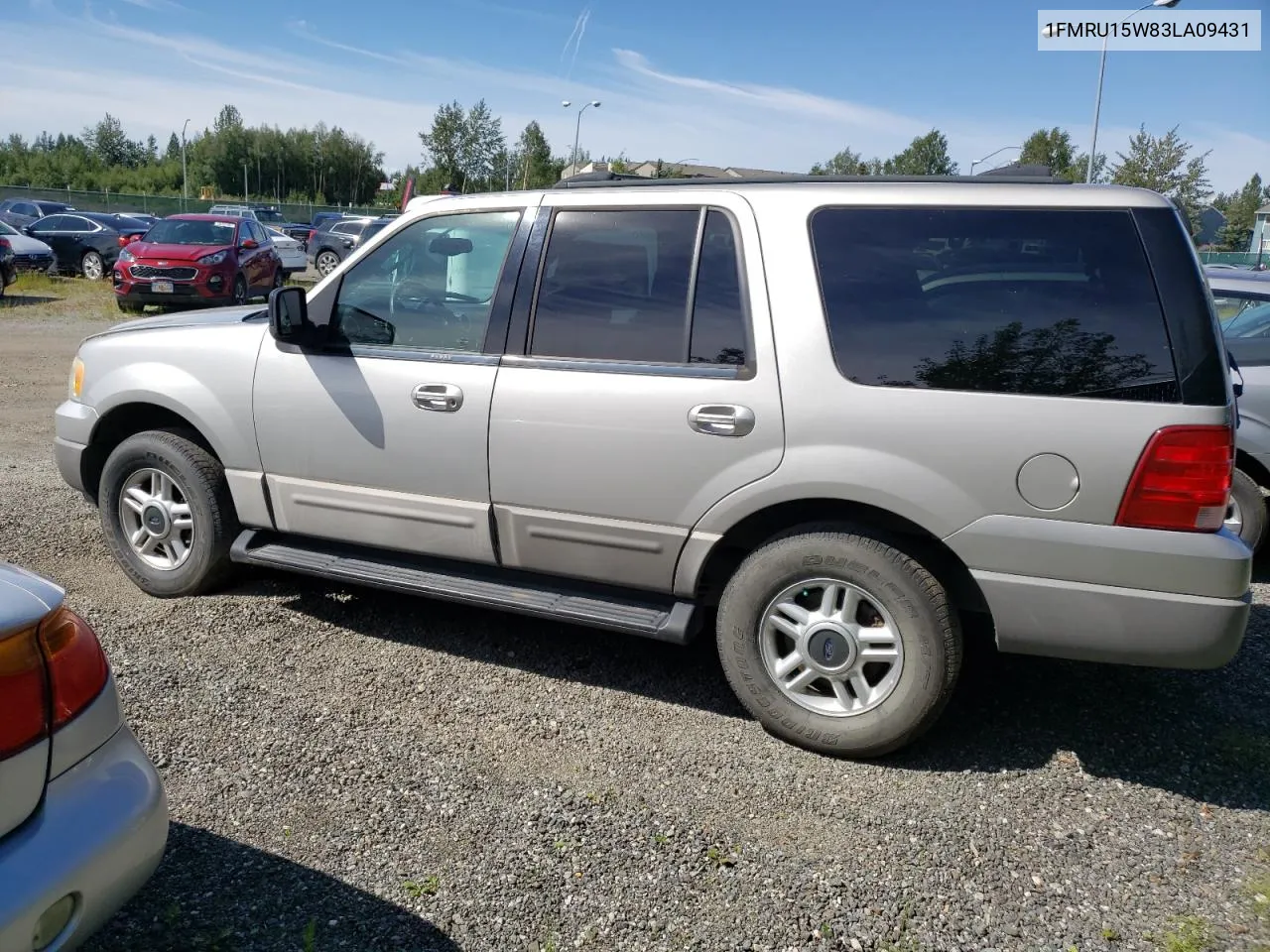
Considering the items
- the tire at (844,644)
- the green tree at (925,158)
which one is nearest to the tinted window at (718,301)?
the tire at (844,644)

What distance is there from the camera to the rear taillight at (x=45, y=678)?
6.30ft

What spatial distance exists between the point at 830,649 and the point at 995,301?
1309 millimetres

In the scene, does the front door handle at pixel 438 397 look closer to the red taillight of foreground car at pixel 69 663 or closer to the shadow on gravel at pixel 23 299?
the red taillight of foreground car at pixel 69 663

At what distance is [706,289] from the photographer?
370 centimetres

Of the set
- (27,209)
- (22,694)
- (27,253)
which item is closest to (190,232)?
(27,253)

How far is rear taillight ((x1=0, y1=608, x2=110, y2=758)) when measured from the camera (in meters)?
1.92

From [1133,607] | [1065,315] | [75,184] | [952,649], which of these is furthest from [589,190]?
[75,184]

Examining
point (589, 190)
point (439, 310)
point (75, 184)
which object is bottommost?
point (439, 310)

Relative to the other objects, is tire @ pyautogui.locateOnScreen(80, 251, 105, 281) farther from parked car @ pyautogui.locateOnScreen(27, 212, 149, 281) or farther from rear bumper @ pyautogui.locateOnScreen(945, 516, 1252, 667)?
rear bumper @ pyautogui.locateOnScreen(945, 516, 1252, 667)

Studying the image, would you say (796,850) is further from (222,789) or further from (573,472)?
(222,789)

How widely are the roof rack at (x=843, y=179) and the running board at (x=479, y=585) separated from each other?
1.63 m

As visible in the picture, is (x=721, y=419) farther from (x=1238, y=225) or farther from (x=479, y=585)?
(x=1238, y=225)

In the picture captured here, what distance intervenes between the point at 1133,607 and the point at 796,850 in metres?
1.31

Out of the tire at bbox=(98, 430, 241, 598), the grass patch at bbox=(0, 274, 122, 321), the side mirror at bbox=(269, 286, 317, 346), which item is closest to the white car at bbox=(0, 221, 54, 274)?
the grass patch at bbox=(0, 274, 122, 321)
